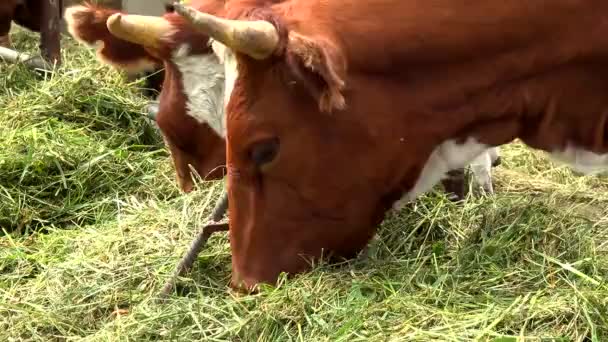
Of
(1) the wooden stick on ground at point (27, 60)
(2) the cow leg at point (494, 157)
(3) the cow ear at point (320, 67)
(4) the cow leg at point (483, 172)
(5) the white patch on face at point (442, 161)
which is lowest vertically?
(1) the wooden stick on ground at point (27, 60)

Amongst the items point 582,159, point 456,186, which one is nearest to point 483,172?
point 456,186

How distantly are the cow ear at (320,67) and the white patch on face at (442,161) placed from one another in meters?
0.41

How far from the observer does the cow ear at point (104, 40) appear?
14.4 feet

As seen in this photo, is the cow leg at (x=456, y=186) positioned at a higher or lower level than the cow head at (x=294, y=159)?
lower

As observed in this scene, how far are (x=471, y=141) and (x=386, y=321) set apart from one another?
2.35ft

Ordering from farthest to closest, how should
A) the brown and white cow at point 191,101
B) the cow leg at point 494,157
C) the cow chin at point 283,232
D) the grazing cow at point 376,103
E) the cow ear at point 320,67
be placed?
the cow leg at point 494,157
the brown and white cow at point 191,101
the cow chin at point 283,232
the grazing cow at point 376,103
the cow ear at point 320,67

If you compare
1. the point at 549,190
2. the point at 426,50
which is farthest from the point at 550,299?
the point at 549,190

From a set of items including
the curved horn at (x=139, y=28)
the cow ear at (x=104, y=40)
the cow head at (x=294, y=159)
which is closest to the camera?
the cow head at (x=294, y=159)

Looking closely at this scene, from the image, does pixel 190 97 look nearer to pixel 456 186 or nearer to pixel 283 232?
pixel 456 186

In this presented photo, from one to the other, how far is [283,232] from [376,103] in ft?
1.49

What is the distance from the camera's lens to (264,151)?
2.69 meters

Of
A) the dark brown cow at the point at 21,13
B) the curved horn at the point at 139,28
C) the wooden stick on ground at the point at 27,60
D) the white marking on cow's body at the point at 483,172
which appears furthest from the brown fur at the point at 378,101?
the dark brown cow at the point at 21,13

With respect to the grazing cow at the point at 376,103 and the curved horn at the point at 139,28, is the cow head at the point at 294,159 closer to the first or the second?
the grazing cow at the point at 376,103

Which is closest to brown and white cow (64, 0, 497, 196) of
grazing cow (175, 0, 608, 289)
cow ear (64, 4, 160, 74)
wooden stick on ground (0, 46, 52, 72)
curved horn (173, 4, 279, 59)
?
cow ear (64, 4, 160, 74)
